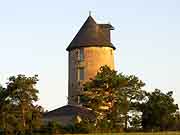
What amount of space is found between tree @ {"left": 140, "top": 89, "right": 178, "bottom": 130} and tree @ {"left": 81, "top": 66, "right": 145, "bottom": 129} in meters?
1.53

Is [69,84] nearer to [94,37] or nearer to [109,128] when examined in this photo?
[94,37]

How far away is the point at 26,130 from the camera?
5897cm

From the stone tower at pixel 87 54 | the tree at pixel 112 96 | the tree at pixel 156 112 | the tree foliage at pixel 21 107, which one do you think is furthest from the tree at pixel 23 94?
the stone tower at pixel 87 54

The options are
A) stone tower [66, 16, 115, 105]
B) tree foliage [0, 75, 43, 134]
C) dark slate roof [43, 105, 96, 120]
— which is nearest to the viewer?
tree foliage [0, 75, 43, 134]

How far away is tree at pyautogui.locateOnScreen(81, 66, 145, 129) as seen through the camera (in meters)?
64.6

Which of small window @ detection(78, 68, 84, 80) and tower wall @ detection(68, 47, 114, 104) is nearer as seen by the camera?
tower wall @ detection(68, 47, 114, 104)

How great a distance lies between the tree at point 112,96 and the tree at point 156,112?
1.53m

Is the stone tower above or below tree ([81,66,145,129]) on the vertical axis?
above

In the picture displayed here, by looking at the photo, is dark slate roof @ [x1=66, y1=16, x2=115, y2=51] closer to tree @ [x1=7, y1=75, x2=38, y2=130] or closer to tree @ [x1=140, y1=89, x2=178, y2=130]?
tree @ [x1=140, y1=89, x2=178, y2=130]

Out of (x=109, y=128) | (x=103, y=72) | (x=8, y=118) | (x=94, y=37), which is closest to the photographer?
(x=8, y=118)

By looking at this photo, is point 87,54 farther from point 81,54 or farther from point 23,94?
point 23,94

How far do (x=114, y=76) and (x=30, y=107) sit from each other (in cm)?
1207

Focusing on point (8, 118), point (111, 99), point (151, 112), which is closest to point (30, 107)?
point (8, 118)

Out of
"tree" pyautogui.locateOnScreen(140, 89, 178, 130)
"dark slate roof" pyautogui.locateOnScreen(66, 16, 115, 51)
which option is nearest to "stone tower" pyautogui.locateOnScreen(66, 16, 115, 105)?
"dark slate roof" pyautogui.locateOnScreen(66, 16, 115, 51)
